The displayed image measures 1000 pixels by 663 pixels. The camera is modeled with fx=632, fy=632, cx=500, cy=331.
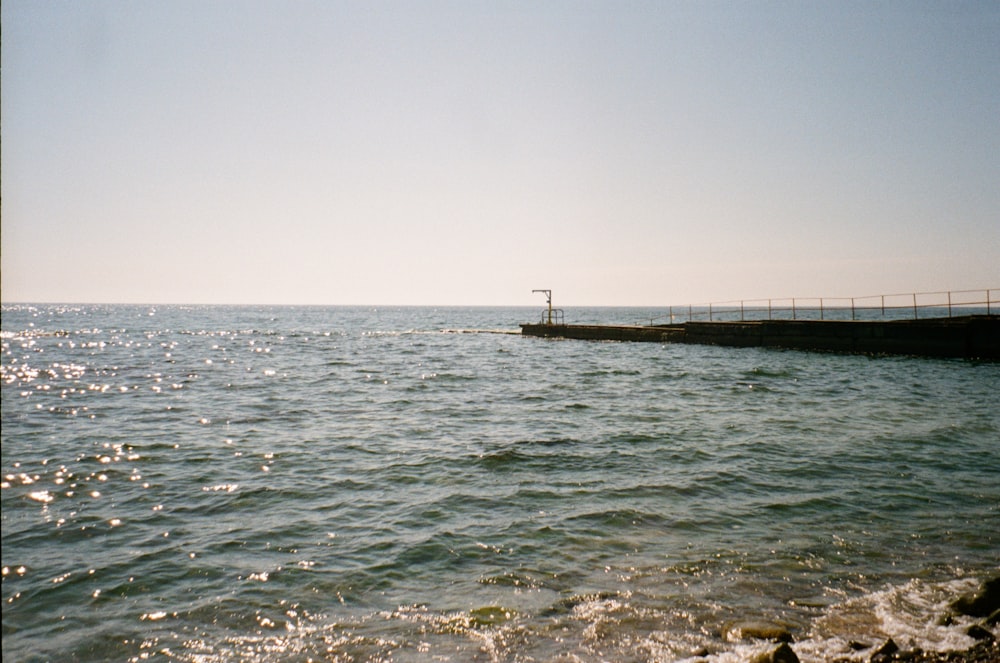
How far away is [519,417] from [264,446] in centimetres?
747

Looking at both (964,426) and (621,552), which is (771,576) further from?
(964,426)

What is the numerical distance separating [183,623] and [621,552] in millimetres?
5397

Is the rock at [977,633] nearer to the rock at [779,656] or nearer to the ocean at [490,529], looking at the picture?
the ocean at [490,529]

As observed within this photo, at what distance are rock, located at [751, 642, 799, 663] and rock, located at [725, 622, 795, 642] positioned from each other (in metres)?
0.60

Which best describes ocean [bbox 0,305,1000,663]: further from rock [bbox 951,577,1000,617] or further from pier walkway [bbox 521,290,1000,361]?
pier walkway [bbox 521,290,1000,361]

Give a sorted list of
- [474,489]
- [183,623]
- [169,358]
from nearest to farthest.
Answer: [183,623]
[474,489]
[169,358]

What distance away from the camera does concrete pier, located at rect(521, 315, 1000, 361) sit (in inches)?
1389

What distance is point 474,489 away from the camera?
1152 cm

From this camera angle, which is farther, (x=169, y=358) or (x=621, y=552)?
(x=169, y=358)

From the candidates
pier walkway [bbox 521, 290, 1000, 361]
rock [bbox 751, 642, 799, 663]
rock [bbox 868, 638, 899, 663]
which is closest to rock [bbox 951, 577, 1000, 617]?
rock [bbox 868, 638, 899, 663]

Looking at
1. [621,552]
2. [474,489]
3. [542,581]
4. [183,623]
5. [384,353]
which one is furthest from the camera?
[384,353]

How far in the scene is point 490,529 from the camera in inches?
376

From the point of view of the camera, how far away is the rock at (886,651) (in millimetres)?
5867

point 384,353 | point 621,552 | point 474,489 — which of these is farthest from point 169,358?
point 621,552
